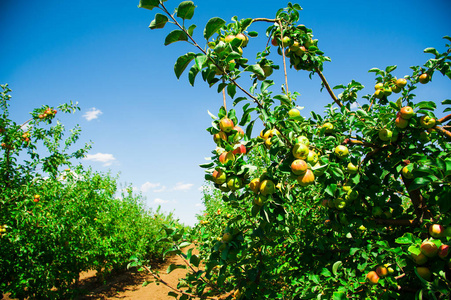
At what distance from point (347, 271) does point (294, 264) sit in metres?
0.70

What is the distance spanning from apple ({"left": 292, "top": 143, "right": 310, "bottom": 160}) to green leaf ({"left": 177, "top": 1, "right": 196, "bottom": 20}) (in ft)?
2.68

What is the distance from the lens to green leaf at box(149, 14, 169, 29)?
3.29 feet

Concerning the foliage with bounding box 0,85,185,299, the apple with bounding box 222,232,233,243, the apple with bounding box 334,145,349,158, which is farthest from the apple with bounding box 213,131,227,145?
the foliage with bounding box 0,85,185,299

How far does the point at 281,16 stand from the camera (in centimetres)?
205

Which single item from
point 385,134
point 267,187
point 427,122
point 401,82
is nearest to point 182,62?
point 267,187

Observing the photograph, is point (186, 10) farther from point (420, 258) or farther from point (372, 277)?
point (372, 277)

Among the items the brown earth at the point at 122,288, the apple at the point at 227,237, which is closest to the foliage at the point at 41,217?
the brown earth at the point at 122,288

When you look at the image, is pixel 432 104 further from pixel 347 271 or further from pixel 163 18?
pixel 163 18

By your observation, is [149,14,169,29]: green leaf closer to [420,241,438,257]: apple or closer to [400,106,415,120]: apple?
[400,106,415,120]: apple

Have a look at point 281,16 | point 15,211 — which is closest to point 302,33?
point 281,16

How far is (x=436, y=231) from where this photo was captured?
1.44 metres

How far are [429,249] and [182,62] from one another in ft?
6.01

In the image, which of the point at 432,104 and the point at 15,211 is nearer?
the point at 432,104

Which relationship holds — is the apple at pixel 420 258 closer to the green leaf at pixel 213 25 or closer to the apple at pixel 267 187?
the apple at pixel 267 187
